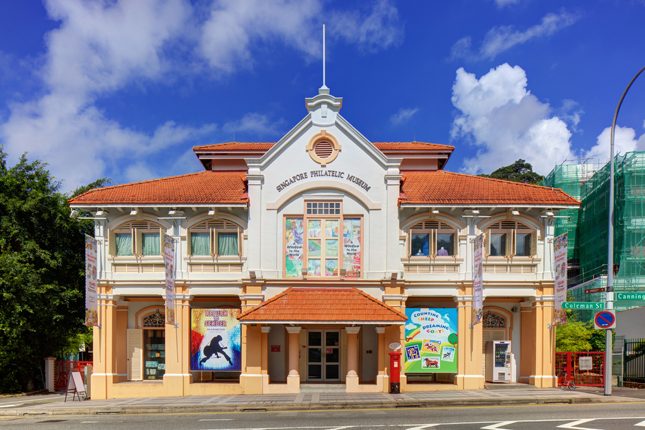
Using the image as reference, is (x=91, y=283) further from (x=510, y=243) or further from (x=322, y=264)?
(x=510, y=243)

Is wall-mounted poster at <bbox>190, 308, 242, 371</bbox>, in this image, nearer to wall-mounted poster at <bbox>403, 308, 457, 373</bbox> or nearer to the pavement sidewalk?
the pavement sidewalk

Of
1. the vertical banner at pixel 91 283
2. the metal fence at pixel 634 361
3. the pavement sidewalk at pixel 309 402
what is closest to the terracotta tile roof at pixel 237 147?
the vertical banner at pixel 91 283

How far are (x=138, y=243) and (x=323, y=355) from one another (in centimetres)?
880

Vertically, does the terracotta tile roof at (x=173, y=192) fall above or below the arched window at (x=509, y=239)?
above

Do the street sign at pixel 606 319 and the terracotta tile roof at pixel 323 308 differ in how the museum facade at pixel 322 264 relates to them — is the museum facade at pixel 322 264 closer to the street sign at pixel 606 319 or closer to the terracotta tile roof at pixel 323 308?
the terracotta tile roof at pixel 323 308

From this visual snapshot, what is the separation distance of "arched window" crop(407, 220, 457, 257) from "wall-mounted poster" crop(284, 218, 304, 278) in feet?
14.5

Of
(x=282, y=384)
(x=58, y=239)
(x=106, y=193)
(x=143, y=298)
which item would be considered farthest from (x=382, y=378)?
(x=58, y=239)

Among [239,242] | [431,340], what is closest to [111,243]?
[239,242]

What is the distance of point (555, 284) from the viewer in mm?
18062

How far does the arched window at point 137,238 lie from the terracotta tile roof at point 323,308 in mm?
4996

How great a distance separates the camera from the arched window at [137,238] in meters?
19.4

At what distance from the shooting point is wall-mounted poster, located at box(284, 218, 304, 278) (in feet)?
61.4

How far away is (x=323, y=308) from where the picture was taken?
1753cm

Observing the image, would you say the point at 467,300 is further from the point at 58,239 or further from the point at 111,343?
the point at 58,239
